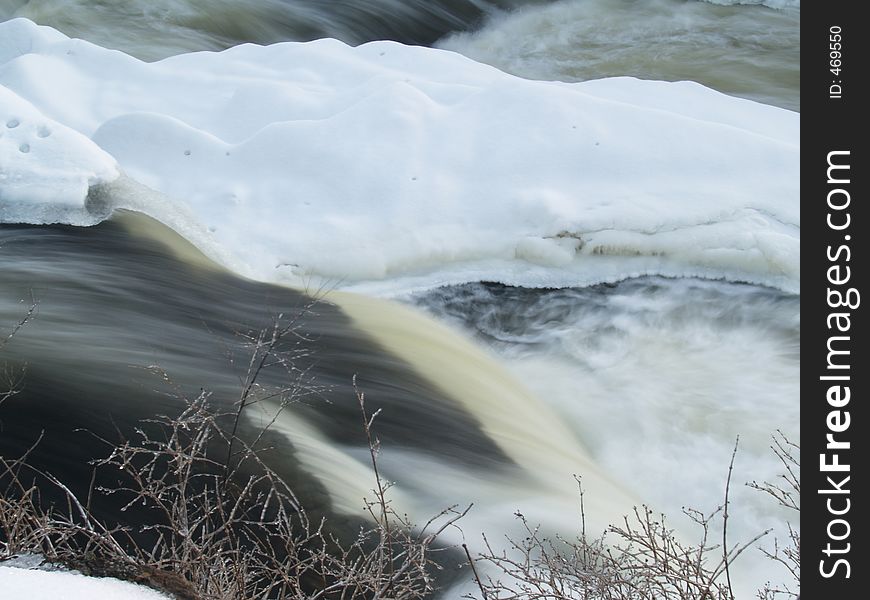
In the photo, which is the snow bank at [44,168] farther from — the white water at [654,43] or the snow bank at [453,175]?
the white water at [654,43]

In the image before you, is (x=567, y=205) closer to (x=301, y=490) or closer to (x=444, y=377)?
(x=444, y=377)

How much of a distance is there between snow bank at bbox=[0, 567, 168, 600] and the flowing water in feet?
2.75

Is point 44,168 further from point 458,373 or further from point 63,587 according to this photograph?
point 63,587

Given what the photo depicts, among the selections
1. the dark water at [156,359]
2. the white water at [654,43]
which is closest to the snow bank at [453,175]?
the dark water at [156,359]

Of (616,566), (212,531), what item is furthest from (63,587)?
(616,566)

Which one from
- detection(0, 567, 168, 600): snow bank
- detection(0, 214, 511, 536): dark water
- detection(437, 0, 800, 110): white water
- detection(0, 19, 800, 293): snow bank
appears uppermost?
detection(437, 0, 800, 110): white water

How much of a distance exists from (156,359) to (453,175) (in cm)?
255

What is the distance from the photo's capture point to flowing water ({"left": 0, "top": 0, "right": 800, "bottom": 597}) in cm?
314

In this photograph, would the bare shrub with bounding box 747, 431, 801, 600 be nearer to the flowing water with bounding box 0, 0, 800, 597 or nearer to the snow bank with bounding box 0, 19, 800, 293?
the flowing water with bounding box 0, 0, 800, 597

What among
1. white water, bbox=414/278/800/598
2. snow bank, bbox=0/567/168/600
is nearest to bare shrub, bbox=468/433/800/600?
white water, bbox=414/278/800/598

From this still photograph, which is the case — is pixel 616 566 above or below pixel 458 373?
below

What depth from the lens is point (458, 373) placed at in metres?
4.19

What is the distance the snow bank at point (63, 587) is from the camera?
74.0 inches
